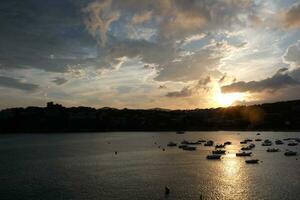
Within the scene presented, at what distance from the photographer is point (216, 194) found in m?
79.6

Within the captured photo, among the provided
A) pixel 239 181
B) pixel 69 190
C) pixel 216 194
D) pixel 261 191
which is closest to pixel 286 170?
pixel 239 181

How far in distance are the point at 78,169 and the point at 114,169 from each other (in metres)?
12.1

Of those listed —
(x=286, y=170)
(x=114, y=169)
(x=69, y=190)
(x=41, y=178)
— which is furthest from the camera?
(x=114, y=169)

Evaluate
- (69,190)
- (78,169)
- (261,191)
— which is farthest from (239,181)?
(78,169)

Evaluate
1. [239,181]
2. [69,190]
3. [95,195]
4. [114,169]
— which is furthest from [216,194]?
[114,169]

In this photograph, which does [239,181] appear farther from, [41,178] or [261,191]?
[41,178]

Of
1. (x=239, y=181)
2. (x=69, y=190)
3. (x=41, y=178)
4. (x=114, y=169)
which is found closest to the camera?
(x=69, y=190)

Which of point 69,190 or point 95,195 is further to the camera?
point 69,190

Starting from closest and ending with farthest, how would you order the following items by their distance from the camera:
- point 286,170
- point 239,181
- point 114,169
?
1. point 239,181
2. point 286,170
3. point 114,169

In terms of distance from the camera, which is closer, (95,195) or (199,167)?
(95,195)

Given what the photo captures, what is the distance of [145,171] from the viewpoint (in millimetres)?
114750

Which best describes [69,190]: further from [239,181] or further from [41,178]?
[239,181]

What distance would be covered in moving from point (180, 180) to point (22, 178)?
45.4 metres

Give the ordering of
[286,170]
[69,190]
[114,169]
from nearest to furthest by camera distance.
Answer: [69,190], [286,170], [114,169]
